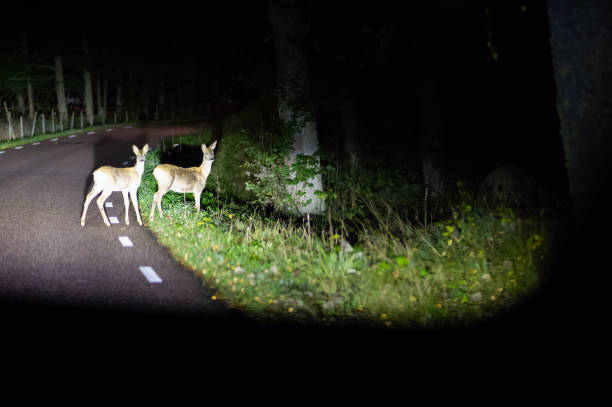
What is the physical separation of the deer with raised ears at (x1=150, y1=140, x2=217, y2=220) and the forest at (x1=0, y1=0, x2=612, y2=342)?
1.46 ft

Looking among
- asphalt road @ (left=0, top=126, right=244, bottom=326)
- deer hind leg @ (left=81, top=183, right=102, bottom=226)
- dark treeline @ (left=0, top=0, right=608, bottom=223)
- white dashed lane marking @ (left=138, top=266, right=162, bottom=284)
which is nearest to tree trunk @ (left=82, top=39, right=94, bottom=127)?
dark treeline @ (left=0, top=0, right=608, bottom=223)

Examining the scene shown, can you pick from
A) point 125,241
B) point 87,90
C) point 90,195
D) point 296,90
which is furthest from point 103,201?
point 87,90

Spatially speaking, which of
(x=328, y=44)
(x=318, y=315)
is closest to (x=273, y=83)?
(x=328, y=44)

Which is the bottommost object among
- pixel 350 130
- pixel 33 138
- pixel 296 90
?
pixel 350 130

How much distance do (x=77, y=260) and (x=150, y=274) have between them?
54.0 inches

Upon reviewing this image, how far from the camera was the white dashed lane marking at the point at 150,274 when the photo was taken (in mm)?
6992

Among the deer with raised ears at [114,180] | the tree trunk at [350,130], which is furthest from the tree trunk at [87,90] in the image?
the deer with raised ears at [114,180]

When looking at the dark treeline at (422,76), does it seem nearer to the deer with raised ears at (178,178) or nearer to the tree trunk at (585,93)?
the tree trunk at (585,93)

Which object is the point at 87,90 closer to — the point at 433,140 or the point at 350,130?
the point at 350,130

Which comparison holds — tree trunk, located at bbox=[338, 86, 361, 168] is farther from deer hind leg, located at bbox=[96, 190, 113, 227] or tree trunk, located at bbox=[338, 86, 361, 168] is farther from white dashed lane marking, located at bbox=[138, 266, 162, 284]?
white dashed lane marking, located at bbox=[138, 266, 162, 284]

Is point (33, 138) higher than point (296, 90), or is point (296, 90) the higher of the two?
point (296, 90)

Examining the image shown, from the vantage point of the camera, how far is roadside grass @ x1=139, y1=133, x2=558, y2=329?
5918mm

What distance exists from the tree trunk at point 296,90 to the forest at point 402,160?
3 cm

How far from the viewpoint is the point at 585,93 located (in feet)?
16.3
